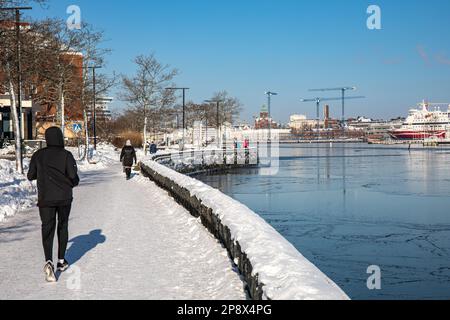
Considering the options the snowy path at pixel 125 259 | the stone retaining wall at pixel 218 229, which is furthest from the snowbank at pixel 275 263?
the snowy path at pixel 125 259

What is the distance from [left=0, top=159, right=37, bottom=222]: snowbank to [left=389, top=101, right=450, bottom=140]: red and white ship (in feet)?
554

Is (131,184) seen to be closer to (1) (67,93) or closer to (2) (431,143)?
(1) (67,93)

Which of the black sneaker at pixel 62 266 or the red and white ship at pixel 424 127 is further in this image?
the red and white ship at pixel 424 127

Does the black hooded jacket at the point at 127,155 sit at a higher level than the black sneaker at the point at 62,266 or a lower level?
higher

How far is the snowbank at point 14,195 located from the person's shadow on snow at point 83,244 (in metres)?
3.16

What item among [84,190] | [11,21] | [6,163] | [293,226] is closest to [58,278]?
[293,226]

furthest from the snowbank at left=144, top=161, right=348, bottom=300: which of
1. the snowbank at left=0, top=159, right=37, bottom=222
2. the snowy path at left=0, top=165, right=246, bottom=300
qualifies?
the snowbank at left=0, top=159, right=37, bottom=222

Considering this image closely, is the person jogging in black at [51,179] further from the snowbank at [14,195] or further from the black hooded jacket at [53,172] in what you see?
the snowbank at [14,195]

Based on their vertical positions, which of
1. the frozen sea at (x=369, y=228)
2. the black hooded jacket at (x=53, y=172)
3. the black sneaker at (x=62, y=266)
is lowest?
the frozen sea at (x=369, y=228)

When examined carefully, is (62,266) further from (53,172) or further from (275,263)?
(275,263)

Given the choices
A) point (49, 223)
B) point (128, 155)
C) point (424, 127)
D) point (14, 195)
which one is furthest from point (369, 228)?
point (424, 127)

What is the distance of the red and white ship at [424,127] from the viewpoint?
179 meters
